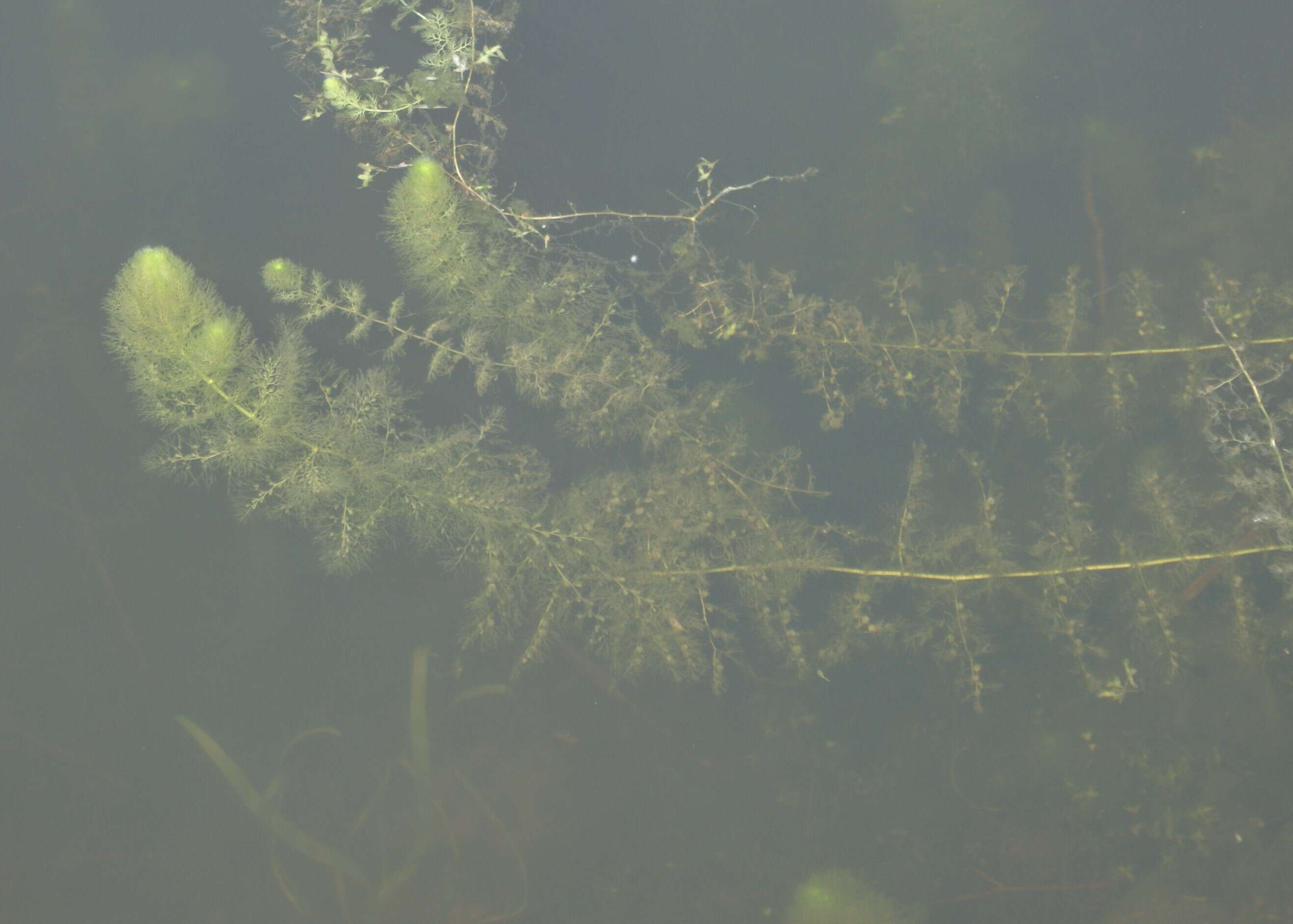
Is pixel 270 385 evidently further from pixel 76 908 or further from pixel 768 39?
pixel 768 39

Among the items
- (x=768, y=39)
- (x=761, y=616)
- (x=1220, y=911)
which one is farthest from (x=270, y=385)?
(x=1220, y=911)

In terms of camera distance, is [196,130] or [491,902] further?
[196,130]

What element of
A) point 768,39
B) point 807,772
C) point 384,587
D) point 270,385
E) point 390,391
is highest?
point 768,39

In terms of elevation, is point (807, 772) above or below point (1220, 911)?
above

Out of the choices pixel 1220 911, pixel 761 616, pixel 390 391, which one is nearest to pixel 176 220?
pixel 390 391

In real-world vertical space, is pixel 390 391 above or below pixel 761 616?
above

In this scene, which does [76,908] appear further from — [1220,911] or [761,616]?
[1220,911]
